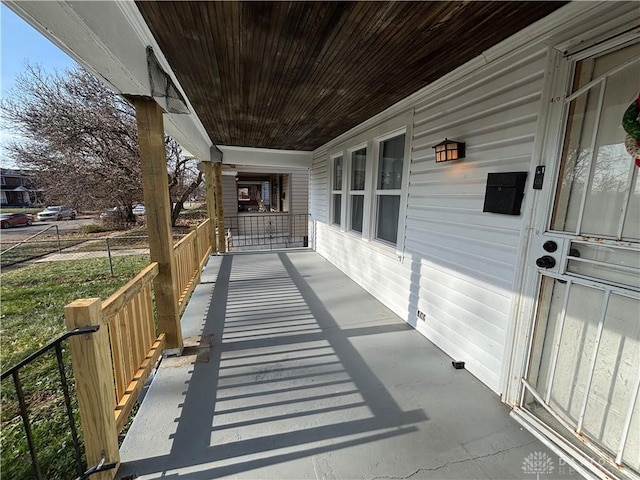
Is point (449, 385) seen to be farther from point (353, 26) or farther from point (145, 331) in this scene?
point (353, 26)

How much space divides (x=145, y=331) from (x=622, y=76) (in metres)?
3.46

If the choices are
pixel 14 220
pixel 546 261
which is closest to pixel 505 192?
pixel 546 261

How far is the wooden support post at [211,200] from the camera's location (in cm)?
615

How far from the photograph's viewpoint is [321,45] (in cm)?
191

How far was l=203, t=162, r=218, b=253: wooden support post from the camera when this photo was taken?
6152mm

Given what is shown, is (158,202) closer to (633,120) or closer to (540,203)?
(540,203)

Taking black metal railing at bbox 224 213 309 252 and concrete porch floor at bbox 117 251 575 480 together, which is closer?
concrete porch floor at bbox 117 251 575 480

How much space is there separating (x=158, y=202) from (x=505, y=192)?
2625 millimetres

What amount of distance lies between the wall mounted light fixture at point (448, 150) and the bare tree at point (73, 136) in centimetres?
1126

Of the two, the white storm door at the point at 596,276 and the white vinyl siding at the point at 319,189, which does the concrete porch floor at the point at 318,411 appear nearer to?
the white storm door at the point at 596,276

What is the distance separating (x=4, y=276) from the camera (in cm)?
606

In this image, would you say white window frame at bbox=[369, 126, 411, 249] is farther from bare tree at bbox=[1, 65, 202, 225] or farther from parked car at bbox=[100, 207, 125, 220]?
parked car at bbox=[100, 207, 125, 220]

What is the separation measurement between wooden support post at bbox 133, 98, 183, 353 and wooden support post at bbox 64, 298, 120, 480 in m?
0.95

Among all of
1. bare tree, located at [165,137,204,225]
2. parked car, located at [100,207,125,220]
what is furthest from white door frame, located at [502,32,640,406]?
parked car, located at [100,207,125,220]
